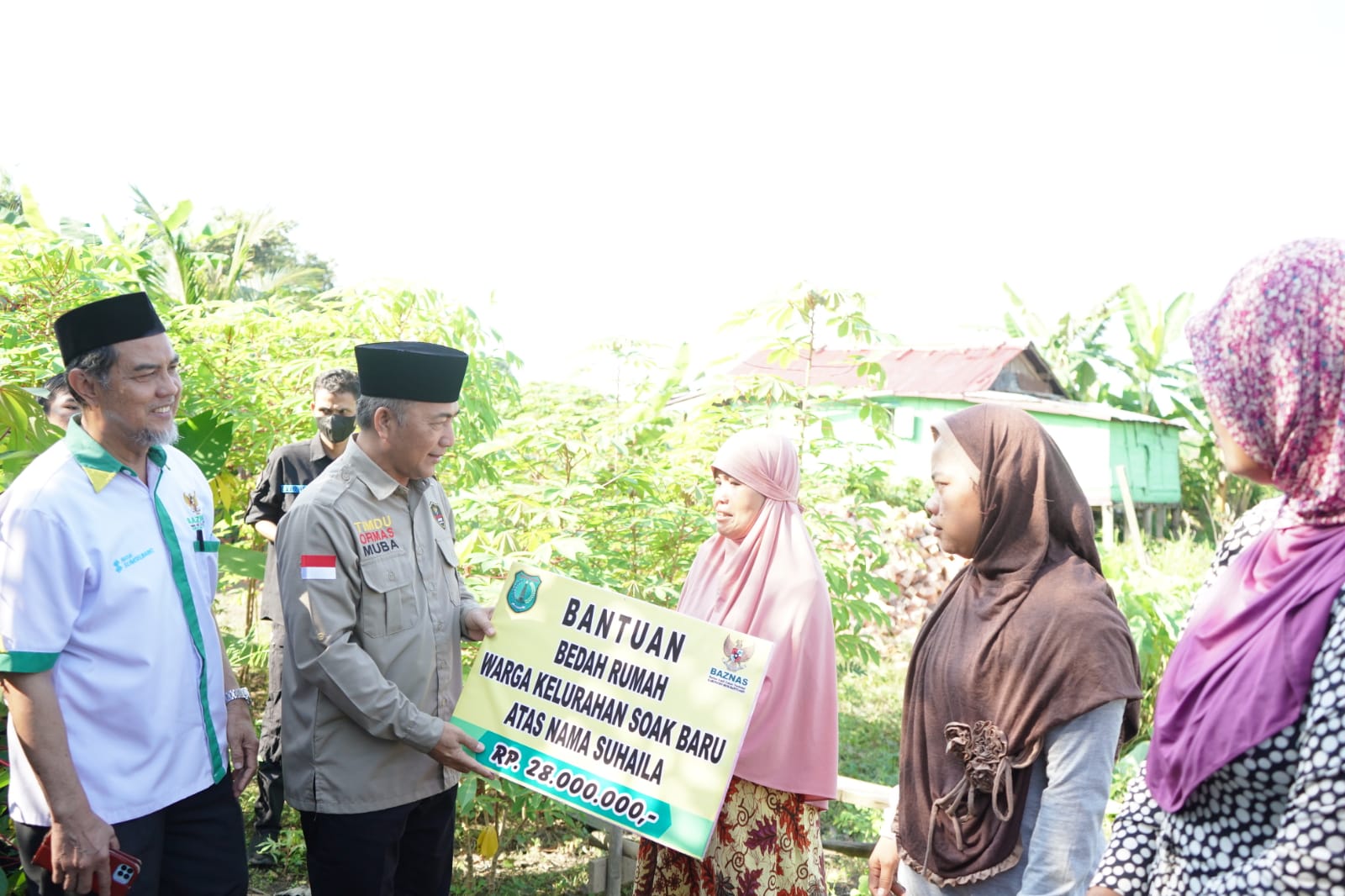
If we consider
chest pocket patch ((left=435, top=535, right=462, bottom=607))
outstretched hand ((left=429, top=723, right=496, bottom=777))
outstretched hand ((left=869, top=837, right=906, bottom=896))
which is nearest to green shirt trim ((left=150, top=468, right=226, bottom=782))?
outstretched hand ((left=429, top=723, right=496, bottom=777))

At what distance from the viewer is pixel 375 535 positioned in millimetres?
2506

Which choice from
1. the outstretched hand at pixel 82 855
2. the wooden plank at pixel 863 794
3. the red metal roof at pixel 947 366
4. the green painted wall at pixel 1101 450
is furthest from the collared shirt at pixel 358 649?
the red metal roof at pixel 947 366

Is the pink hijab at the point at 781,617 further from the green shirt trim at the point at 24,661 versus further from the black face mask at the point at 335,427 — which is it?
the black face mask at the point at 335,427

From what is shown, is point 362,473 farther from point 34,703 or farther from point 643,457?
point 643,457

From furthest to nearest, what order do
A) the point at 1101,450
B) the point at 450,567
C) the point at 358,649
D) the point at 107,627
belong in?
the point at 1101,450 < the point at 450,567 < the point at 358,649 < the point at 107,627

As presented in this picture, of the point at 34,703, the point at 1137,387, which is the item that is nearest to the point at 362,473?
the point at 34,703

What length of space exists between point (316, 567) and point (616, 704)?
842 mm

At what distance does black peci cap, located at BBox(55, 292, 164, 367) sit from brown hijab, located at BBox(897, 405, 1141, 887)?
1.89 metres

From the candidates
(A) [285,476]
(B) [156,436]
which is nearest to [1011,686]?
(B) [156,436]

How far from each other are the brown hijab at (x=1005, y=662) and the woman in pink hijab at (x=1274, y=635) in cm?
45

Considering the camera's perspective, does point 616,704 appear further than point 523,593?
No

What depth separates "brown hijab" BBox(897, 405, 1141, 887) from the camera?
1.85 metres

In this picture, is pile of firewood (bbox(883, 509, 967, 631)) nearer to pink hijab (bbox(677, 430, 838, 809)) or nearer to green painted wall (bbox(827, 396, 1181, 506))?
green painted wall (bbox(827, 396, 1181, 506))

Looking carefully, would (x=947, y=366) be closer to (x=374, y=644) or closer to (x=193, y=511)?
(x=374, y=644)
